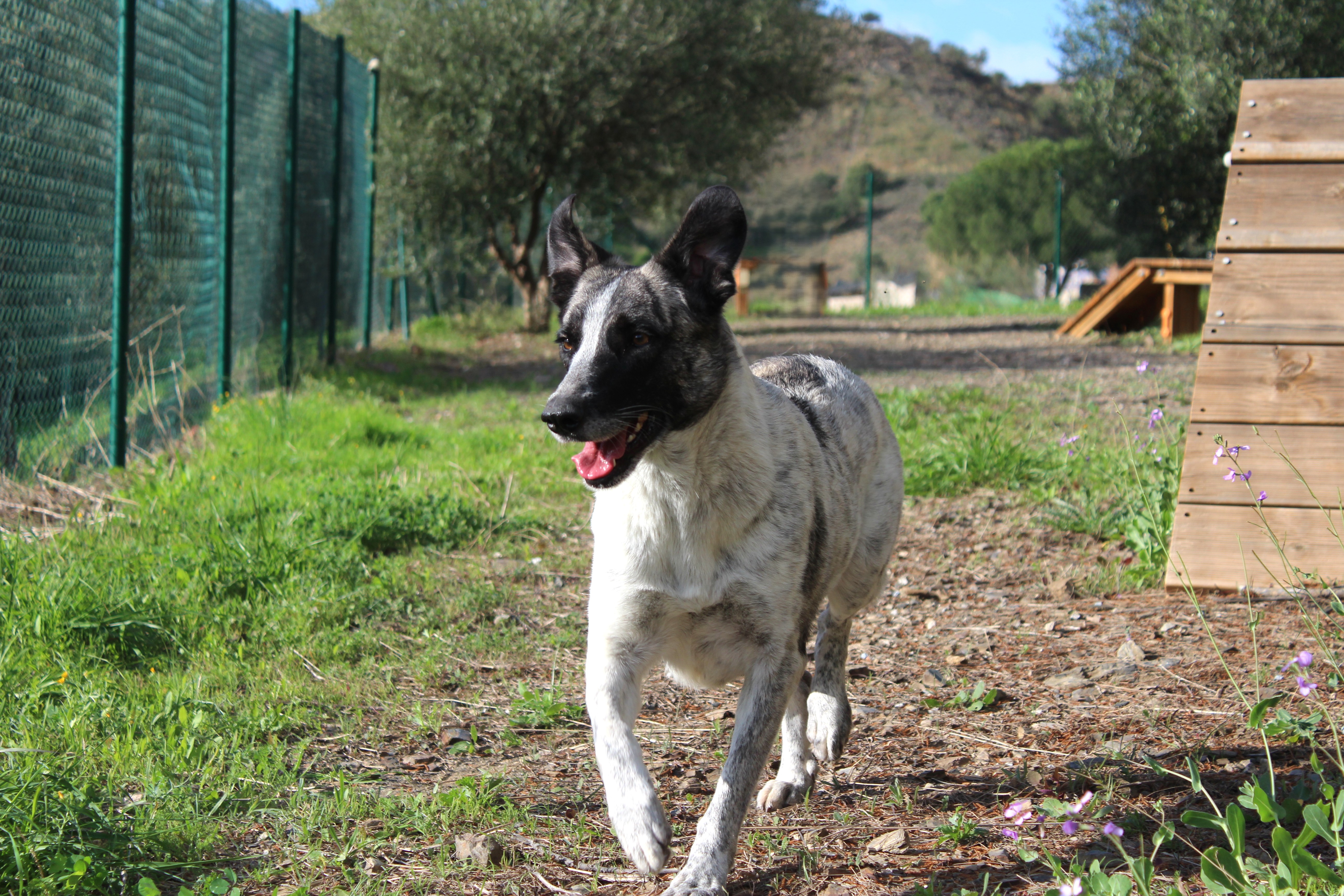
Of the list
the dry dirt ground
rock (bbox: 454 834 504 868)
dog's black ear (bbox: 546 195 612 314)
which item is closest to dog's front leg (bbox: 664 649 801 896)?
the dry dirt ground

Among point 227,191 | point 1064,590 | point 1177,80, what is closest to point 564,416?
point 1064,590

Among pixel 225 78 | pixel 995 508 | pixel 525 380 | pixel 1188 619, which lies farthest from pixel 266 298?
pixel 1188 619

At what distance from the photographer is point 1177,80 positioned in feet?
54.1

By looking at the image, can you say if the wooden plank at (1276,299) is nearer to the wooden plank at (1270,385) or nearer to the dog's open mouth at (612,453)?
the wooden plank at (1270,385)

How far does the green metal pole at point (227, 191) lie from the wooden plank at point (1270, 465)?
6247mm

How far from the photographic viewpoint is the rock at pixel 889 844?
113 inches

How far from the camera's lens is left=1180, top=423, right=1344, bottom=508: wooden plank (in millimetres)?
4383

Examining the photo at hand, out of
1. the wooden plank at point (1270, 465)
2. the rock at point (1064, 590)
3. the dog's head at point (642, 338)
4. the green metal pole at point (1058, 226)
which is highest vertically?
the green metal pole at point (1058, 226)

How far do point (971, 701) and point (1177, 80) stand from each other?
50.8 ft

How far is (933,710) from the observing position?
12.5ft

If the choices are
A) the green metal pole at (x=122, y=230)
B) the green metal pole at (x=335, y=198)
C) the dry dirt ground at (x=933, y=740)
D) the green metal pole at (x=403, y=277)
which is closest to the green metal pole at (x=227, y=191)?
the green metal pole at (x=122, y=230)

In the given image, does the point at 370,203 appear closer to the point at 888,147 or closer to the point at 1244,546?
the point at 1244,546

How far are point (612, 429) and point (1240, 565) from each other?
293 centimetres

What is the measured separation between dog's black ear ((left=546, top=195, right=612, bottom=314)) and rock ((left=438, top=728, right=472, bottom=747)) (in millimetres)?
1425
